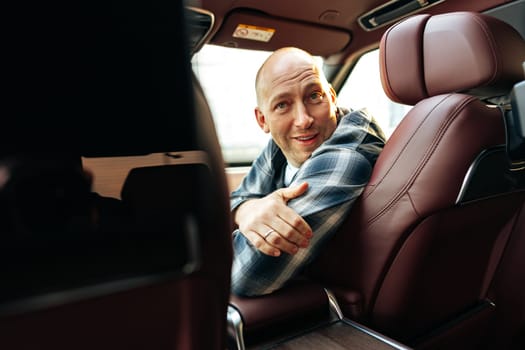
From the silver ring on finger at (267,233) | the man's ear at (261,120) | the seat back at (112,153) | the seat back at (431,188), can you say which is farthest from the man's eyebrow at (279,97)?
the seat back at (112,153)

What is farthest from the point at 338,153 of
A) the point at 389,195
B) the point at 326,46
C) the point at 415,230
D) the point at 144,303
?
the point at 326,46

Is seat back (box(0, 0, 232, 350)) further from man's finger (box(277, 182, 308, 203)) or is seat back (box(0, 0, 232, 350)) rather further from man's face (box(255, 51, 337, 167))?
man's face (box(255, 51, 337, 167))

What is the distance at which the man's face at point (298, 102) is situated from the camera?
126 cm

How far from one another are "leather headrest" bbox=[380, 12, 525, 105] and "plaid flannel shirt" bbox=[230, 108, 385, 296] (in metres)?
0.21

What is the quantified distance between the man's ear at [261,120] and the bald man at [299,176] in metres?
0.03

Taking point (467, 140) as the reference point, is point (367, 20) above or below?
above

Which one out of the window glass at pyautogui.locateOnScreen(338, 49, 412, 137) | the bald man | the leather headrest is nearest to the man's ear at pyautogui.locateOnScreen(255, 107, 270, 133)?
the bald man

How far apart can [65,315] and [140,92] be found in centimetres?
23

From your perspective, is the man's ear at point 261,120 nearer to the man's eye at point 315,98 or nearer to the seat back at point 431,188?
the man's eye at point 315,98

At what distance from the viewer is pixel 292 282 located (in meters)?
1.09

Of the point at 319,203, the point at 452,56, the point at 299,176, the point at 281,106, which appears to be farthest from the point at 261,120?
the point at 452,56

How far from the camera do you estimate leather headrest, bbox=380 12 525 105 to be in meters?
1.02

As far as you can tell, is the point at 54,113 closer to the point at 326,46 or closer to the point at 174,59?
the point at 174,59

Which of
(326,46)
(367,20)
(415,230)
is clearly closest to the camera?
(415,230)
